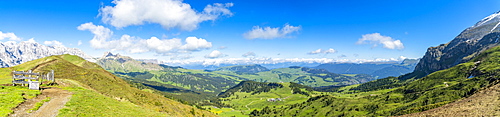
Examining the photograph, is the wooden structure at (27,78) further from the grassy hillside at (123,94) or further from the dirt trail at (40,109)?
the dirt trail at (40,109)

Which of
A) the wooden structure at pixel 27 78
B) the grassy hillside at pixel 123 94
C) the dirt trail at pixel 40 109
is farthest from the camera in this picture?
the grassy hillside at pixel 123 94

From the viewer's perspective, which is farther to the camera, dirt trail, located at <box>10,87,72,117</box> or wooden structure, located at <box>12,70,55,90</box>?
wooden structure, located at <box>12,70,55,90</box>

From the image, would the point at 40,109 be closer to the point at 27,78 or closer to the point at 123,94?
the point at 27,78

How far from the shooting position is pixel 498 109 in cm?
3997

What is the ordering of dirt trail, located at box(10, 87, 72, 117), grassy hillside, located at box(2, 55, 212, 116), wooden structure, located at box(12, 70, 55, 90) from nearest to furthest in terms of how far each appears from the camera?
1. dirt trail, located at box(10, 87, 72, 117)
2. wooden structure, located at box(12, 70, 55, 90)
3. grassy hillside, located at box(2, 55, 212, 116)

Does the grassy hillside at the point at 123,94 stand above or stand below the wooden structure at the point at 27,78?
below

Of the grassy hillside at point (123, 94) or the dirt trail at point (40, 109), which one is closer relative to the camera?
the dirt trail at point (40, 109)

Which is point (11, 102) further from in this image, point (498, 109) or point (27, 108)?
point (498, 109)

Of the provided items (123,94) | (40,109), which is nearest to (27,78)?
(40,109)

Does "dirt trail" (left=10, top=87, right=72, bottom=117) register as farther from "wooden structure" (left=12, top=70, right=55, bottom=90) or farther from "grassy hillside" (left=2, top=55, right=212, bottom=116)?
"wooden structure" (left=12, top=70, right=55, bottom=90)

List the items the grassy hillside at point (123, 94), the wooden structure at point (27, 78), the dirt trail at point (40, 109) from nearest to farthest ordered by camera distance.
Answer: the dirt trail at point (40, 109) → the wooden structure at point (27, 78) → the grassy hillside at point (123, 94)

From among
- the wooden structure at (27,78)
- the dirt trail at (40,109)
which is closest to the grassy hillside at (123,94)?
the dirt trail at (40,109)

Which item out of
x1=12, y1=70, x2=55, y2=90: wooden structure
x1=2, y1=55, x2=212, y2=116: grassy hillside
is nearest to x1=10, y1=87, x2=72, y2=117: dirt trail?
x1=2, y1=55, x2=212, y2=116: grassy hillside

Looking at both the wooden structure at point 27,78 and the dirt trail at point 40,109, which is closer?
the dirt trail at point 40,109
